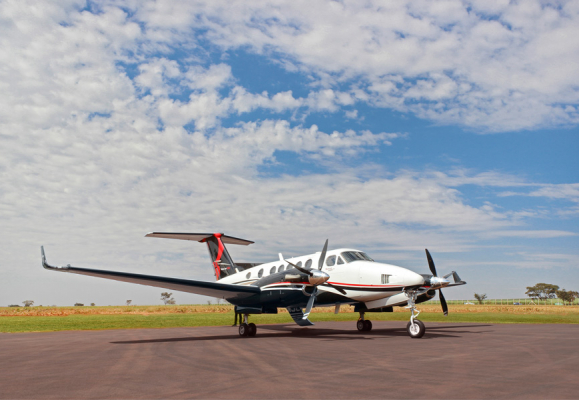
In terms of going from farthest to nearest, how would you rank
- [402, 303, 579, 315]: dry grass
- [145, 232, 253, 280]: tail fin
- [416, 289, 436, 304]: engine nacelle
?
[402, 303, 579, 315]: dry grass, [145, 232, 253, 280]: tail fin, [416, 289, 436, 304]: engine nacelle

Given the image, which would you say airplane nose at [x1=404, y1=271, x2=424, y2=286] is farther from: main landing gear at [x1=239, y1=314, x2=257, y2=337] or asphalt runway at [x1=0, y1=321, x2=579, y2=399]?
main landing gear at [x1=239, y1=314, x2=257, y2=337]

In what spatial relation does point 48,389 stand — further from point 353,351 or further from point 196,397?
point 353,351

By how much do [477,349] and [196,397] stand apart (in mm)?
9848

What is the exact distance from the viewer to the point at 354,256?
19.4 m

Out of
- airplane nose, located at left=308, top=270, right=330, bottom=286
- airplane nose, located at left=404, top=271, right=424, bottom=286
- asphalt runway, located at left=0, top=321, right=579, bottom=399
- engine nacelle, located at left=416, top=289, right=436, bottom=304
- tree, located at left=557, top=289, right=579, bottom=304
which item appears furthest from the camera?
tree, located at left=557, top=289, right=579, bottom=304

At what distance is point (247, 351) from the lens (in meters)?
13.5

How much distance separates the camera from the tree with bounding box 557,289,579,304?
118 m

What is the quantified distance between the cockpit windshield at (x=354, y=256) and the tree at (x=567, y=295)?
125 m

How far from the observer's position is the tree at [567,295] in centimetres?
11838

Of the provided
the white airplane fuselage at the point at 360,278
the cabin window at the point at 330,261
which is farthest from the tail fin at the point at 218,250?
the cabin window at the point at 330,261

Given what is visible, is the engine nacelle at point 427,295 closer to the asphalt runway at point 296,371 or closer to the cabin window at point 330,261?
the cabin window at point 330,261

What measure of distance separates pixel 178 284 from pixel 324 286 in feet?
21.2

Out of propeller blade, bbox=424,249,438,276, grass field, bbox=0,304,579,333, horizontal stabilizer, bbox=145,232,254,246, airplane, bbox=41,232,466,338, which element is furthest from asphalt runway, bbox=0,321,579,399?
grass field, bbox=0,304,579,333

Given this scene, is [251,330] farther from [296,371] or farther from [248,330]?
[296,371]
